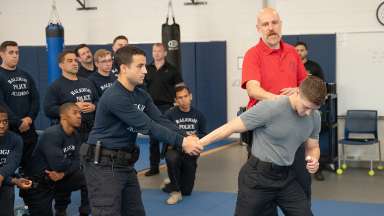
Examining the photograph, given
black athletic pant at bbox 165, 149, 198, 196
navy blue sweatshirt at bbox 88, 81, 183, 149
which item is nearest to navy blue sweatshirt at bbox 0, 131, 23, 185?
navy blue sweatshirt at bbox 88, 81, 183, 149

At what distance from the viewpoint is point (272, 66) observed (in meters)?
4.48

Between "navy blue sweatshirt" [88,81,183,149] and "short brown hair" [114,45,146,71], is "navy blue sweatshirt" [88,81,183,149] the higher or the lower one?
the lower one

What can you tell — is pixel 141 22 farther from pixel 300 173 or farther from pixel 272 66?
pixel 300 173

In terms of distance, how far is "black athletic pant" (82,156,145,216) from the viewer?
14.1ft

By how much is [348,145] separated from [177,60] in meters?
3.72

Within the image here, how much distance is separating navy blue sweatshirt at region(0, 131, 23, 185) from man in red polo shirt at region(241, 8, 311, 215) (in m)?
2.67

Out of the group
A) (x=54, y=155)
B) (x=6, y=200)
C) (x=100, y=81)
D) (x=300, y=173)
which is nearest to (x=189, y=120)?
(x=100, y=81)

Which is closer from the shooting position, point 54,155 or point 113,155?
point 113,155

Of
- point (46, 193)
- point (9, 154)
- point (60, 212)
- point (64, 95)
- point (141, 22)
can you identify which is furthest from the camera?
point (141, 22)

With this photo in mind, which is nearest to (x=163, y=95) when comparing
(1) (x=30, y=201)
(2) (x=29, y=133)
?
(2) (x=29, y=133)

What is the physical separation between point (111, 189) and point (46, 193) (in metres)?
1.76

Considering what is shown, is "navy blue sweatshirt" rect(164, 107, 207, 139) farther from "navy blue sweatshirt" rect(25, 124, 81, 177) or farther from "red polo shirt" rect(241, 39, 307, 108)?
"red polo shirt" rect(241, 39, 307, 108)

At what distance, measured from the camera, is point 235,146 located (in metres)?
11.2

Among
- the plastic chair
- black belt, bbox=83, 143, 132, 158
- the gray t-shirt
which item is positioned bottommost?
the plastic chair
